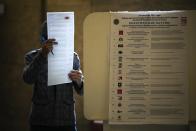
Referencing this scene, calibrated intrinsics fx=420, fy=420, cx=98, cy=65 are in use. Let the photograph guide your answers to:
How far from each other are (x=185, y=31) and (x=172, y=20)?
0.13 meters

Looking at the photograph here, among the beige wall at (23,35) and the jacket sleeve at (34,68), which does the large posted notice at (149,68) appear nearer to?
the jacket sleeve at (34,68)

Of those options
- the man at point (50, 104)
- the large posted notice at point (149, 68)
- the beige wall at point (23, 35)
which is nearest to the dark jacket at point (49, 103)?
the man at point (50, 104)

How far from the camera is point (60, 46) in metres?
3.26

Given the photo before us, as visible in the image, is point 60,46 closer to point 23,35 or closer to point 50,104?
point 50,104

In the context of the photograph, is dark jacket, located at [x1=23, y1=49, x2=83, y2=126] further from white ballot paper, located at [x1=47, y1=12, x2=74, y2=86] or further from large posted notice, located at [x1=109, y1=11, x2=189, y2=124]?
large posted notice, located at [x1=109, y1=11, x2=189, y2=124]

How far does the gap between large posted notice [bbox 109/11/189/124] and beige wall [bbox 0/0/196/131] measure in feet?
5.10

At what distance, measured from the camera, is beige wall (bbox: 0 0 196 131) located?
4828 mm

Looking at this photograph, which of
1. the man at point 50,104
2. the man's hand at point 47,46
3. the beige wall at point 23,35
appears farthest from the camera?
the beige wall at point 23,35

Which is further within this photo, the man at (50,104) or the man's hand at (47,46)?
the man at (50,104)

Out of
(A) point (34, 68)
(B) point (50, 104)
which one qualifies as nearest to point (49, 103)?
(B) point (50, 104)

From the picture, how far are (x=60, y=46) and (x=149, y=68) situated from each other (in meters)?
0.72

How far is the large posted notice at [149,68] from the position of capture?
10.8 ft

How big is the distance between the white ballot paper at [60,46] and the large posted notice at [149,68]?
1.09 ft

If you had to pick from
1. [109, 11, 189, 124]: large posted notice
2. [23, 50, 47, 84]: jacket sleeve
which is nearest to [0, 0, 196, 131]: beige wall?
[109, 11, 189, 124]: large posted notice
